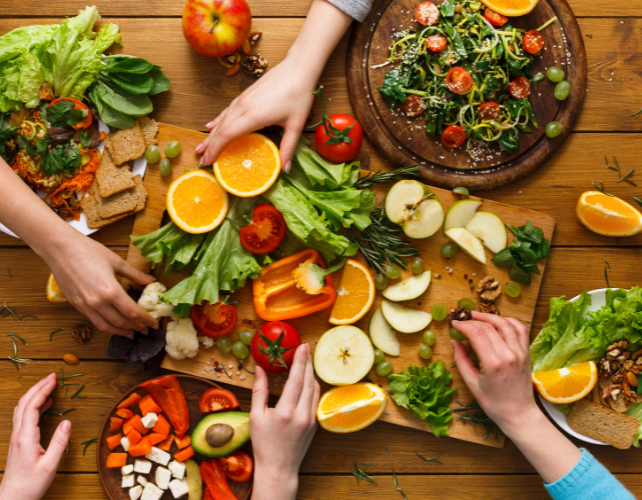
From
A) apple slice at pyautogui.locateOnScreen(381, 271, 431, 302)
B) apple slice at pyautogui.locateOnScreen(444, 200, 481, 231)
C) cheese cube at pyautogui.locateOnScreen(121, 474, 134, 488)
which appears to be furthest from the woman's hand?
apple slice at pyautogui.locateOnScreen(444, 200, 481, 231)

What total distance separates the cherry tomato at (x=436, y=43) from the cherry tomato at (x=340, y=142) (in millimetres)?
384

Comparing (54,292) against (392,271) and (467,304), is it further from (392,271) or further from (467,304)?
(467,304)

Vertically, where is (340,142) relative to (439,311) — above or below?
above

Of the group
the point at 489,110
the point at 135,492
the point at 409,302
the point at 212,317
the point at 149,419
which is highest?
the point at 489,110

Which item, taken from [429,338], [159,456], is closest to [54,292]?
[159,456]

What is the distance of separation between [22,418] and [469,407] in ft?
5.66

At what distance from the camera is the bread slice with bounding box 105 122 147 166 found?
1.69 metres

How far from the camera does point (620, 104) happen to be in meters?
1.79

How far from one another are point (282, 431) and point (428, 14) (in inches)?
63.8

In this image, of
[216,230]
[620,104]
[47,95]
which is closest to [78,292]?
[216,230]

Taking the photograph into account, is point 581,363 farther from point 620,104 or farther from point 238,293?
point 238,293

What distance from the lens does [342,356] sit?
169cm

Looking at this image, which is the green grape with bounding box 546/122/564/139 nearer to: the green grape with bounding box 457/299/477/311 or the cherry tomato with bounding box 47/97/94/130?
the green grape with bounding box 457/299/477/311

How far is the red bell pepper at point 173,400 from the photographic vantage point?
1707 millimetres
